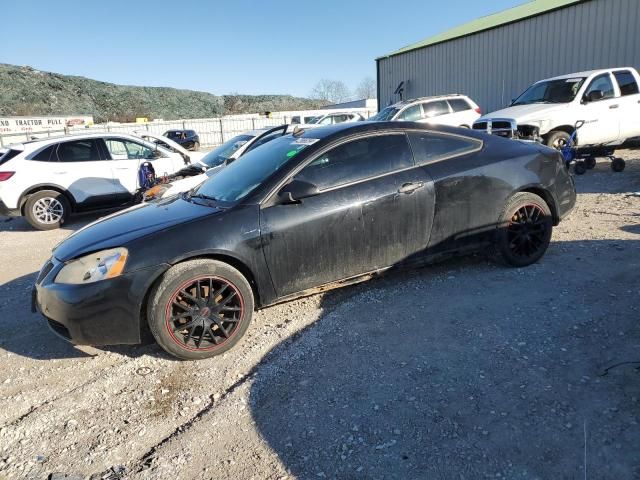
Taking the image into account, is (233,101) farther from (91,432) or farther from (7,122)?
(91,432)

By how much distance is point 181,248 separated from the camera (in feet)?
11.2

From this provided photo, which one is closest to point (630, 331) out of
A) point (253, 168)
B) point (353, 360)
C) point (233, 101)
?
point (353, 360)

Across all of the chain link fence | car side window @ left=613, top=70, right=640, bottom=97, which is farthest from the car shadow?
the chain link fence

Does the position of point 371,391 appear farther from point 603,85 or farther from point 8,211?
point 603,85

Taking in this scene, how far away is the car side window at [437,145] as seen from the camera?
4.32 m

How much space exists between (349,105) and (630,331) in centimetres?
4857

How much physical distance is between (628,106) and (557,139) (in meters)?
1.99

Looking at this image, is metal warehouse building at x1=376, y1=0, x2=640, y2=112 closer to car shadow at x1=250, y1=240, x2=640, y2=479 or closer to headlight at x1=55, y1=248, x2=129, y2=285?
car shadow at x1=250, y1=240, x2=640, y2=479

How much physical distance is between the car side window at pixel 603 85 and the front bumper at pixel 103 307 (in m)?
10.3

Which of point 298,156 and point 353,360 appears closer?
point 353,360

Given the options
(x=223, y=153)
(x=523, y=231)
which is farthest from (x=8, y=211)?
(x=523, y=231)

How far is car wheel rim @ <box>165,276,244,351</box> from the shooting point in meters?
3.41

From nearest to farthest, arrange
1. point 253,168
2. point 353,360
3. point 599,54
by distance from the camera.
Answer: point 353,360 → point 253,168 → point 599,54

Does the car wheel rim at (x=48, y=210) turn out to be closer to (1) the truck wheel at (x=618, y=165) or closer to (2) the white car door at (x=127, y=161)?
(2) the white car door at (x=127, y=161)
